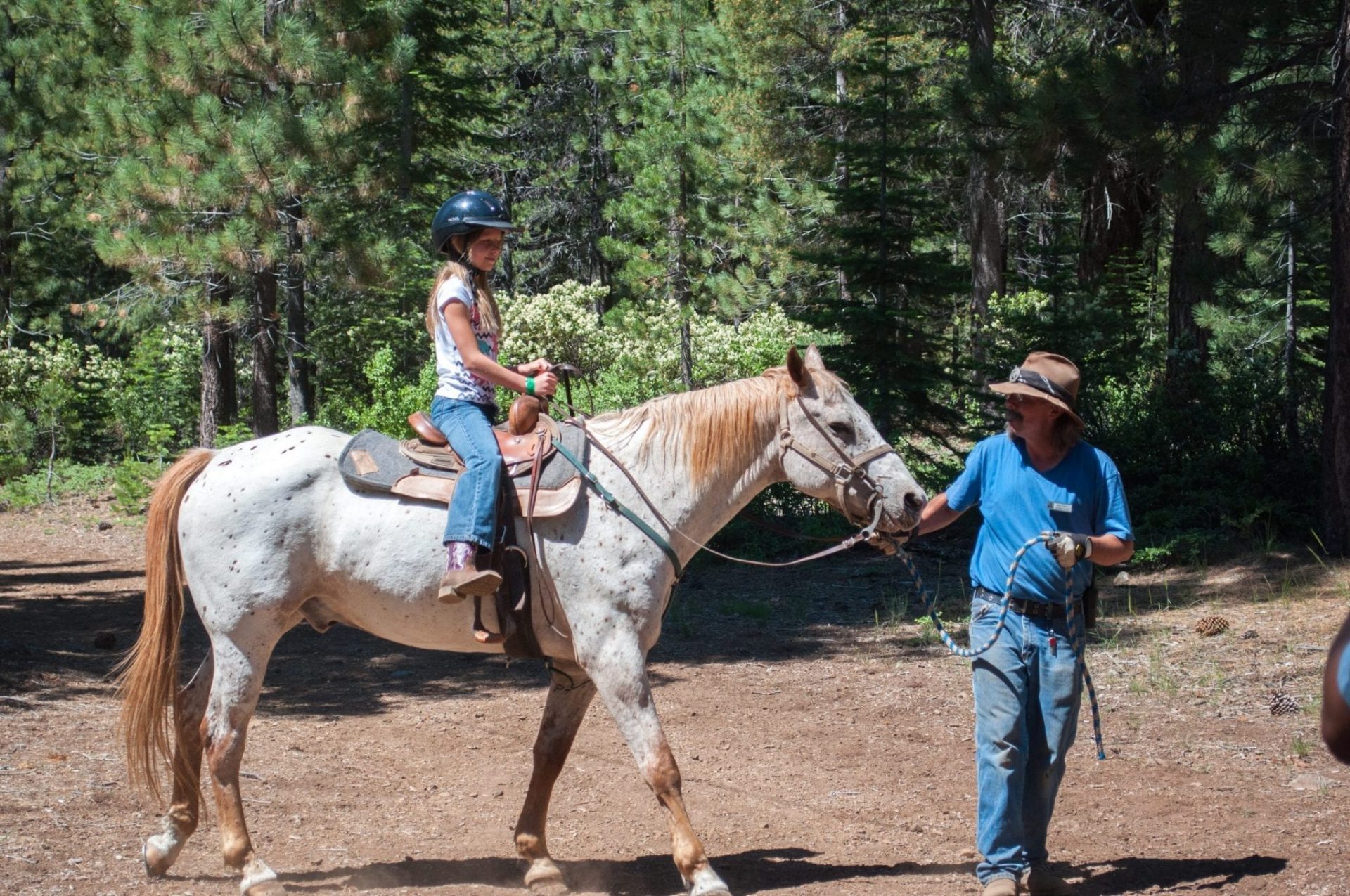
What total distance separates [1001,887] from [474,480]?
2.43 meters

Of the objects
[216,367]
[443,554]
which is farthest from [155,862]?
[216,367]

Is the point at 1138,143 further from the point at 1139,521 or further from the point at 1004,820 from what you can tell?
the point at 1004,820

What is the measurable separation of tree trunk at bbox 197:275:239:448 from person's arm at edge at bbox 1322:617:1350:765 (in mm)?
15246

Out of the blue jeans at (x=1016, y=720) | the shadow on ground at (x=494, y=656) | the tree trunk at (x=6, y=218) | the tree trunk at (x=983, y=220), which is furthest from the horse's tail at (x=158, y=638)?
the tree trunk at (x=6, y=218)

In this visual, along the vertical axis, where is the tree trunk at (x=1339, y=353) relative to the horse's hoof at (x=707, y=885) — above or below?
above

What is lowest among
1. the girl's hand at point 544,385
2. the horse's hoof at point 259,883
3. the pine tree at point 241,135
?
the horse's hoof at point 259,883

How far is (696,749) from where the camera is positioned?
682cm

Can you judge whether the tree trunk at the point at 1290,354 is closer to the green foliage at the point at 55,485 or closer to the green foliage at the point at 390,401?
the green foliage at the point at 390,401

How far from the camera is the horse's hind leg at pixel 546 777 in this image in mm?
4773

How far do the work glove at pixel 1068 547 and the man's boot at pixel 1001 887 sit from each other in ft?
3.76

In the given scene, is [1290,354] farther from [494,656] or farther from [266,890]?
[266,890]

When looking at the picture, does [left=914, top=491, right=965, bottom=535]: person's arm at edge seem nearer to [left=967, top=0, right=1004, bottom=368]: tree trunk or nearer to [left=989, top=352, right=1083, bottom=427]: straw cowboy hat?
[left=989, top=352, right=1083, bottom=427]: straw cowboy hat

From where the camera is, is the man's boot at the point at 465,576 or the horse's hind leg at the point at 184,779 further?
the horse's hind leg at the point at 184,779

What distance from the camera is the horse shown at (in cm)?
466
